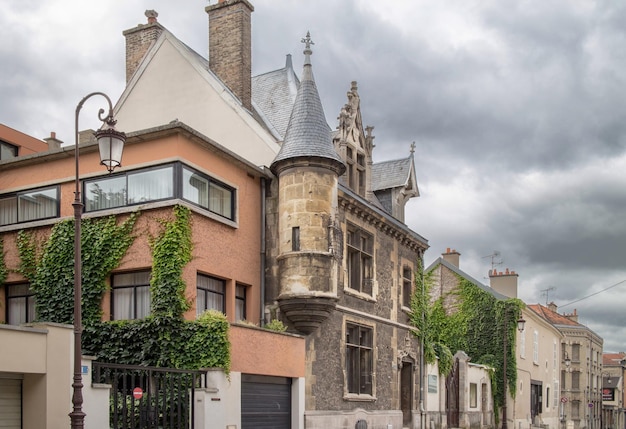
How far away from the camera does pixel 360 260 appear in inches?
907

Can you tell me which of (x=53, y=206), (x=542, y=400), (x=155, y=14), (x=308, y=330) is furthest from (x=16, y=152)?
(x=542, y=400)

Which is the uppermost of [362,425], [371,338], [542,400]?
[371,338]

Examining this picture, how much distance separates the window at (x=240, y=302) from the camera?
62.1 ft

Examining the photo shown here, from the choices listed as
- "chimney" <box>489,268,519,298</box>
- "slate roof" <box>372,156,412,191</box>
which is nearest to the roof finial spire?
"slate roof" <box>372,156,412,191</box>

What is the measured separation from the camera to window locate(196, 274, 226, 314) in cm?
1744

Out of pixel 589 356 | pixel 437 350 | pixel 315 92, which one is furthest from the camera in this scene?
pixel 589 356


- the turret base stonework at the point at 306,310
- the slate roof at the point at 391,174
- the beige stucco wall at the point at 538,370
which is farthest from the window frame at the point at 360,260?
the beige stucco wall at the point at 538,370

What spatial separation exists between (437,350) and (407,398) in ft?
12.3

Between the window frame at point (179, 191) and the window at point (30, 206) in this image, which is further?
the window at point (30, 206)

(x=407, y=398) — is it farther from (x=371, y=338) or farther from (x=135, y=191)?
(x=135, y=191)

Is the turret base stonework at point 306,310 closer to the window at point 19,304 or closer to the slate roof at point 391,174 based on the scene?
the window at point 19,304

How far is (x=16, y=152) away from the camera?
87.1 feet

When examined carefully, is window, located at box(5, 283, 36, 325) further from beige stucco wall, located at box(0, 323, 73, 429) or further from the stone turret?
the stone turret

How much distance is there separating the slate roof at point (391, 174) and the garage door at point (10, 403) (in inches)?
648
